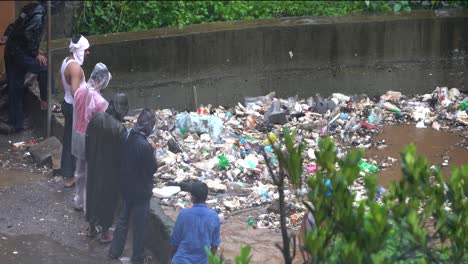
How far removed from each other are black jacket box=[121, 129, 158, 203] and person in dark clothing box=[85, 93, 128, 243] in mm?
341

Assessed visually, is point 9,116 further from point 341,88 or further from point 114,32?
point 341,88

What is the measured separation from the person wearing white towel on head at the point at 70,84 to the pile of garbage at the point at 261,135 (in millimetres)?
923

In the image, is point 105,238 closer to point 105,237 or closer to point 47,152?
point 105,237

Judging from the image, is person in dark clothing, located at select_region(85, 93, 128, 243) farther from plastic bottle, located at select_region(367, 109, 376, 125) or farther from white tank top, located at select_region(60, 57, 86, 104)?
plastic bottle, located at select_region(367, 109, 376, 125)

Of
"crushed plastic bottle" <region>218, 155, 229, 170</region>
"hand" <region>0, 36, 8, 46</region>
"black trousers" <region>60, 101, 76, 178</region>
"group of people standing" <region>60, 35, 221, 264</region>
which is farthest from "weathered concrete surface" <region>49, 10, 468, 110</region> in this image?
"group of people standing" <region>60, 35, 221, 264</region>

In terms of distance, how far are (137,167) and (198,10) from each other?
549 cm

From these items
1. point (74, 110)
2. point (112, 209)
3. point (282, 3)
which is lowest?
point (112, 209)

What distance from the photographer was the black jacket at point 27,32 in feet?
33.7

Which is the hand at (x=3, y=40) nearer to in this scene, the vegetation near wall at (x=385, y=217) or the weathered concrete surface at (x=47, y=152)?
the weathered concrete surface at (x=47, y=152)

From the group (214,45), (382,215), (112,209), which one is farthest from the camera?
(214,45)

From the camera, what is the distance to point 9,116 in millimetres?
10938

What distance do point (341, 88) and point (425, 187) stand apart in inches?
325

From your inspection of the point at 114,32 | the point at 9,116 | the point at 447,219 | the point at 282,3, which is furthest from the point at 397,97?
the point at 447,219

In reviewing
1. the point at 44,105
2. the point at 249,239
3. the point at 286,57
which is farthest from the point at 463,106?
the point at 44,105
